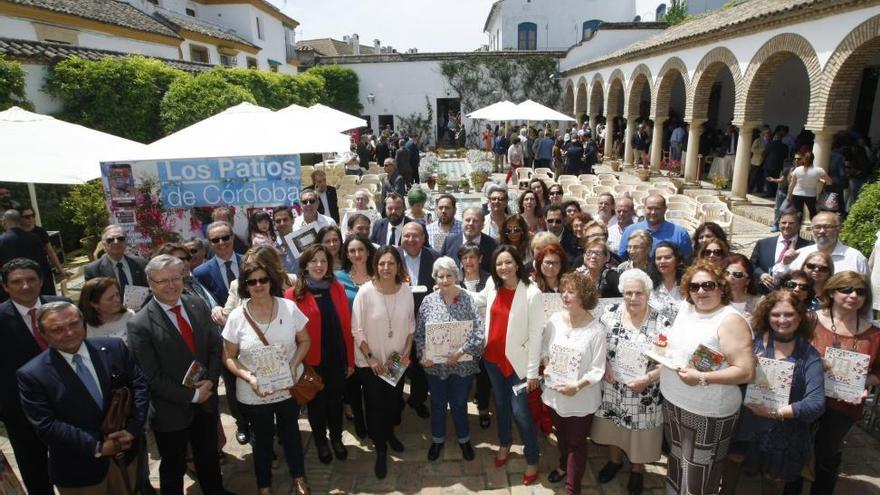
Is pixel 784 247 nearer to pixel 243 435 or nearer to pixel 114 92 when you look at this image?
pixel 243 435

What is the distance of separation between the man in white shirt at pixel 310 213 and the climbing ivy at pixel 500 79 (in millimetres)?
25340

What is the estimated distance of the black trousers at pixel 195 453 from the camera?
11.5 feet

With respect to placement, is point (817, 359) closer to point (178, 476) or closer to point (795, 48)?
point (178, 476)

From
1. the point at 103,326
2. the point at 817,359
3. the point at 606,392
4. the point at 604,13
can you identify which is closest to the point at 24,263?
the point at 103,326

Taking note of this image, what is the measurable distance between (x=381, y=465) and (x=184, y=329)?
1893 mm

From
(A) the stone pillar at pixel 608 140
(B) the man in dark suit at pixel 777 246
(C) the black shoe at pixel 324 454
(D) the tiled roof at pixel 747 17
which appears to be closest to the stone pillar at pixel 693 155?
(D) the tiled roof at pixel 747 17

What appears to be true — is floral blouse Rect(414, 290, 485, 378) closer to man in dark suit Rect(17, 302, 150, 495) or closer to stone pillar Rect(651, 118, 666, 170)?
man in dark suit Rect(17, 302, 150, 495)

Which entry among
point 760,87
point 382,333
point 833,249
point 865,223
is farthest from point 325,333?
point 760,87

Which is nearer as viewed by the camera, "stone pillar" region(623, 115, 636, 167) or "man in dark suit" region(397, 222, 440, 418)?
"man in dark suit" region(397, 222, 440, 418)

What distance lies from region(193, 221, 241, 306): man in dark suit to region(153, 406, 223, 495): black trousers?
1319mm

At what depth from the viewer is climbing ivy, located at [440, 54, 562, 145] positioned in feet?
96.8

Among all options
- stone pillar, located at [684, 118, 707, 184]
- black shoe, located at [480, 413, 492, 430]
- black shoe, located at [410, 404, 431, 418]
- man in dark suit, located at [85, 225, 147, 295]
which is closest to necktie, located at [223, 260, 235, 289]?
man in dark suit, located at [85, 225, 147, 295]

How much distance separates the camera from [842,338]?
3.35 m

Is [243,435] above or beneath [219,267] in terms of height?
beneath
